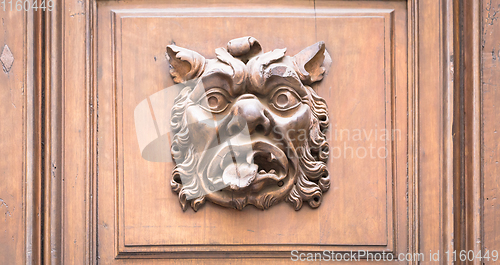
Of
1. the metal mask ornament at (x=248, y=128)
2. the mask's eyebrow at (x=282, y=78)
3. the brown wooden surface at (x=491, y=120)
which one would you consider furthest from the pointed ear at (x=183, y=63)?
the brown wooden surface at (x=491, y=120)

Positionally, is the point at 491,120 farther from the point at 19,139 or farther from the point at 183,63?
the point at 19,139

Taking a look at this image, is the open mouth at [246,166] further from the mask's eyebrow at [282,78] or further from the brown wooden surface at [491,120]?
the brown wooden surface at [491,120]

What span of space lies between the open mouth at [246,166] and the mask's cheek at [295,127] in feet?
0.09

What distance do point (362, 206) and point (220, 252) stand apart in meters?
0.26

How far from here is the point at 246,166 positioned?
645 millimetres

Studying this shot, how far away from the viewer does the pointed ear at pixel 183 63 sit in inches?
26.5

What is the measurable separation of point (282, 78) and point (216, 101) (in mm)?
118

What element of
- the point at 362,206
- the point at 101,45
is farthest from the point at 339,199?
the point at 101,45

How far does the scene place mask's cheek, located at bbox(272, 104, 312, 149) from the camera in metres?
0.65

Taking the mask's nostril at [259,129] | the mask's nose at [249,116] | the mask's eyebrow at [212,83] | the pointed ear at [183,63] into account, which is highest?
the pointed ear at [183,63]

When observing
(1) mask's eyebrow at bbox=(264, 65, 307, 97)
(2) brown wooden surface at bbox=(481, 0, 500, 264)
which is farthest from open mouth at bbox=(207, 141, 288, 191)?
(2) brown wooden surface at bbox=(481, 0, 500, 264)

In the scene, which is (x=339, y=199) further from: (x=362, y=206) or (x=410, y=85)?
(x=410, y=85)

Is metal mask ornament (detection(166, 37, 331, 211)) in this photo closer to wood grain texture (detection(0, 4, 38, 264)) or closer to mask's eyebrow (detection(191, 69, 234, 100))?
mask's eyebrow (detection(191, 69, 234, 100))

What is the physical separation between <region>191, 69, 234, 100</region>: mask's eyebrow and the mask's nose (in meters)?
0.03
